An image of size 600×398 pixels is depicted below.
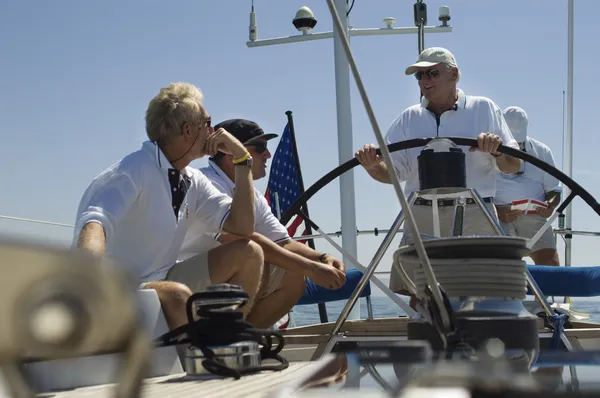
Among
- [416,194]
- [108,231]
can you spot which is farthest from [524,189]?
[108,231]

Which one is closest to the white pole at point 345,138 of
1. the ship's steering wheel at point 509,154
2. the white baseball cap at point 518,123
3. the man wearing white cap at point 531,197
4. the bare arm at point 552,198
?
the man wearing white cap at point 531,197

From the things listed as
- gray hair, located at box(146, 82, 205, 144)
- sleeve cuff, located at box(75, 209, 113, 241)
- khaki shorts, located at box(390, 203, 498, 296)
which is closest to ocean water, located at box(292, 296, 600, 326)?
khaki shorts, located at box(390, 203, 498, 296)

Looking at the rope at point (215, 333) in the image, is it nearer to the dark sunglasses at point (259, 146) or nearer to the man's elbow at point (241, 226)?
the man's elbow at point (241, 226)

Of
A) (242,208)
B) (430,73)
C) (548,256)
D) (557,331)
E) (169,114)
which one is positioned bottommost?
(548,256)

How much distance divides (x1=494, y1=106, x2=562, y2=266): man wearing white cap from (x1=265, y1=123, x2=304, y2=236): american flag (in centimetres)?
162

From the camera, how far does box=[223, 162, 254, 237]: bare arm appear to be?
284 cm

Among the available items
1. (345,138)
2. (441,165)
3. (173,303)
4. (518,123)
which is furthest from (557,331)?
(518,123)

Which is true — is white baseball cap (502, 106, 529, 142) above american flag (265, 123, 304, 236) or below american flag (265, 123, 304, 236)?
above

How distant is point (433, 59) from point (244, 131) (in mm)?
948

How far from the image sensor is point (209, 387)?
1.19 meters

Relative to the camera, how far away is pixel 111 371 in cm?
50

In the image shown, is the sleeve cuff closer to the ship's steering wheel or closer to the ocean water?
the ship's steering wheel

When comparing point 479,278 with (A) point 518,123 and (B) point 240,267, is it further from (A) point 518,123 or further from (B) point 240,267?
(A) point 518,123

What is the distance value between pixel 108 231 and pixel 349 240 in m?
3.06
